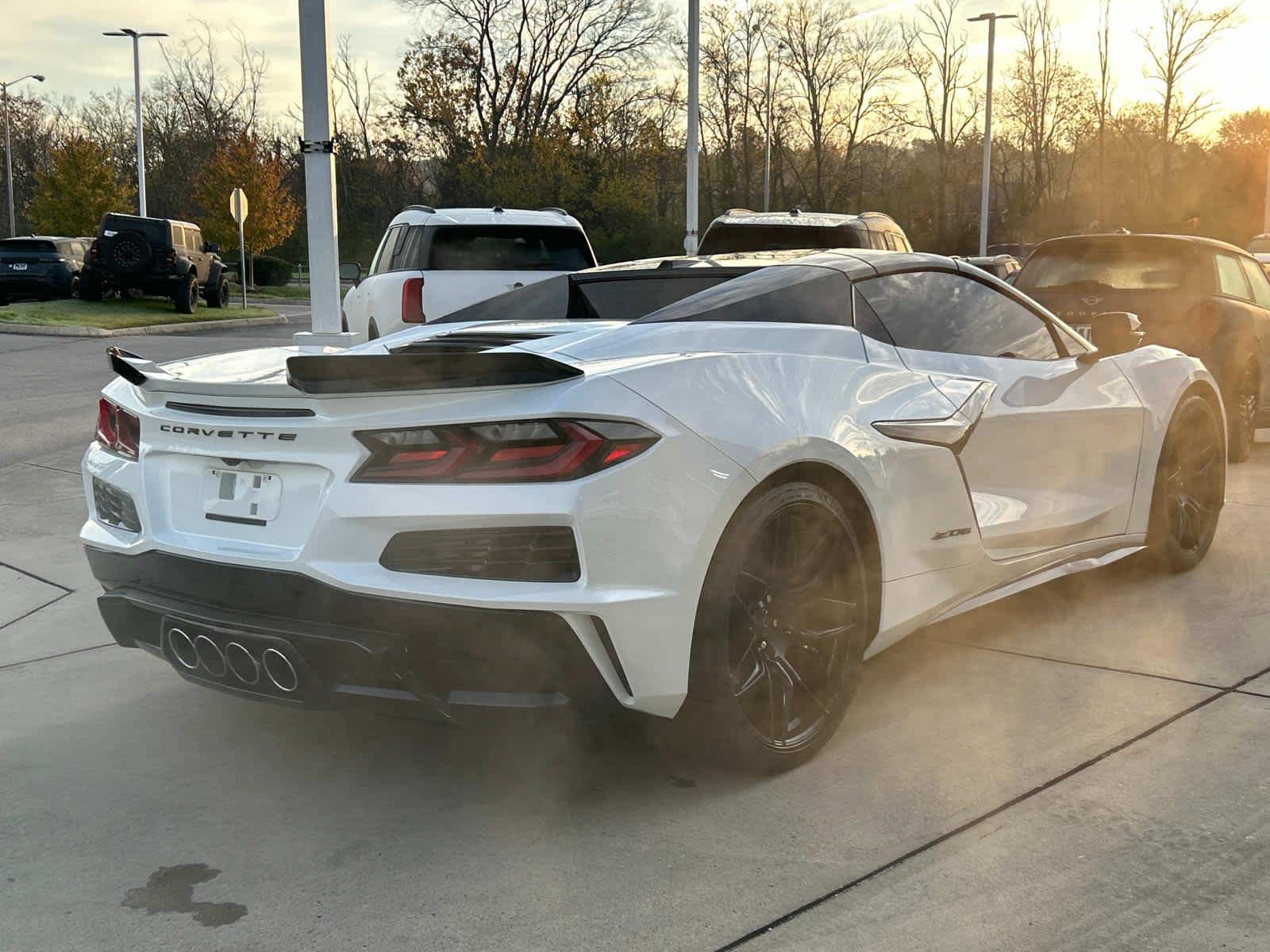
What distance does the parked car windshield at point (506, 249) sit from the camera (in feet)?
37.1

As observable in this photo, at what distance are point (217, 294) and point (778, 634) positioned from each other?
29154mm

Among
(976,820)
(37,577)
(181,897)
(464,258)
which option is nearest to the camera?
(181,897)

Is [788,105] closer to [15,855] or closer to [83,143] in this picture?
[83,143]

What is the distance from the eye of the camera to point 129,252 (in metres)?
26.7

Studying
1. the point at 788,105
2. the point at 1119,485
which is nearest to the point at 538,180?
the point at 788,105

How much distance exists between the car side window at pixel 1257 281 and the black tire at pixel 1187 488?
171 inches

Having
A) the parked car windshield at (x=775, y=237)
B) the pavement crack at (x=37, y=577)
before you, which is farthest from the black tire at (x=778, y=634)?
the parked car windshield at (x=775, y=237)

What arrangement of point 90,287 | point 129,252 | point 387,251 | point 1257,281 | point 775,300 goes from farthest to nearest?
point 90,287, point 129,252, point 387,251, point 1257,281, point 775,300

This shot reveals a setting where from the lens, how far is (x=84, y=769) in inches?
146

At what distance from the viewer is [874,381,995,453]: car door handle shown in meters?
3.90

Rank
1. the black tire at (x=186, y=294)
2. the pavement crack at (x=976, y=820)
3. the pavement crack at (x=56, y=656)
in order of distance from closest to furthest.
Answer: the pavement crack at (x=976, y=820) → the pavement crack at (x=56, y=656) → the black tire at (x=186, y=294)

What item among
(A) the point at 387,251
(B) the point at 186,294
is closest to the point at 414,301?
(A) the point at 387,251

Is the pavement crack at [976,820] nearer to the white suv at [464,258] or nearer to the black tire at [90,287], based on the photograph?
the white suv at [464,258]

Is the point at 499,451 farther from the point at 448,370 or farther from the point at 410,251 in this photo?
the point at 410,251
